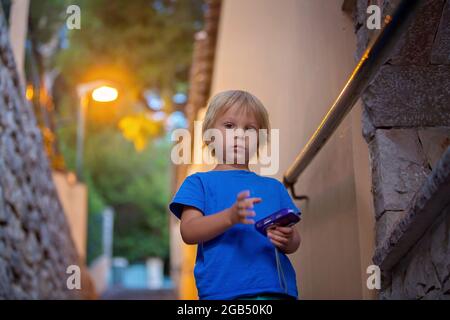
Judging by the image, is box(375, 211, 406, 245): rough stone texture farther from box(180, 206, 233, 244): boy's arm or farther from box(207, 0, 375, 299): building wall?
box(180, 206, 233, 244): boy's arm

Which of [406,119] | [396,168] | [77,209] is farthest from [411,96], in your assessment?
[77,209]

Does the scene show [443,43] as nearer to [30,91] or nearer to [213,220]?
[213,220]

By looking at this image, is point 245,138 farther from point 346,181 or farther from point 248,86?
point 248,86

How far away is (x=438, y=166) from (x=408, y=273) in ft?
1.35

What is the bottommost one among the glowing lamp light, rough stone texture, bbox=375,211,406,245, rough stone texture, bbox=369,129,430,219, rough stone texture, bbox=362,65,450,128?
rough stone texture, bbox=375,211,406,245

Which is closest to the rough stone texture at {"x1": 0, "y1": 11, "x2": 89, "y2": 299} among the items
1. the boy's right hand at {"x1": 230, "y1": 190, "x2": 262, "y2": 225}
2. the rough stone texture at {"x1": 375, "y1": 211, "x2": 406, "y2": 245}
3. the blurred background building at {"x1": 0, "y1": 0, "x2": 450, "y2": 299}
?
the blurred background building at {"x1": 0, "y1": 0, "x2": 450, "y2": 299}

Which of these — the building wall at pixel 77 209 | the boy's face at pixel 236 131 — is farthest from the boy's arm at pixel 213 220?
the building wall at pixel 77 209

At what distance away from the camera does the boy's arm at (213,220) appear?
1436mm

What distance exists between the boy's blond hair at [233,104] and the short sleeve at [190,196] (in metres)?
0.15

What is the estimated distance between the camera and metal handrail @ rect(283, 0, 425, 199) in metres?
1.34

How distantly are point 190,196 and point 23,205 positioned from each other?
3054 mm

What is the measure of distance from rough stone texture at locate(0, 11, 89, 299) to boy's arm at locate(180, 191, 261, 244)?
87.7 inches
